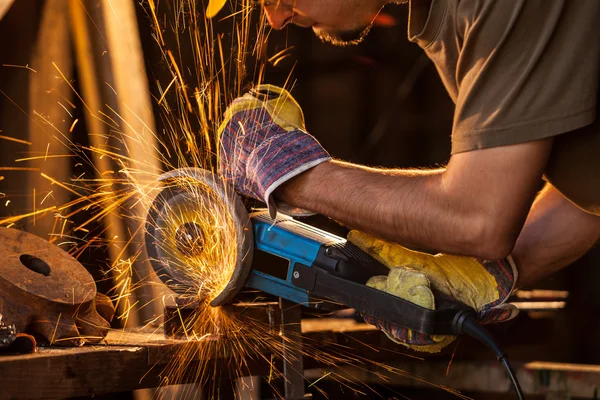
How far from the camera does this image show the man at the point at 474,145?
1534 millimetres

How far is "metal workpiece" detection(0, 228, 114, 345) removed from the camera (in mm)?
1733

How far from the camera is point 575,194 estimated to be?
1806 millimetres

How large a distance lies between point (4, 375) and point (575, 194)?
1.27 meters

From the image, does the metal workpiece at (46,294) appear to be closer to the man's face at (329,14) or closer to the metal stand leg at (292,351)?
the metal stand leg at (292,351)

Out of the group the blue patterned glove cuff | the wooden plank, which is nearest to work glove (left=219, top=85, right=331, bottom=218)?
the blue patterned glove cuff

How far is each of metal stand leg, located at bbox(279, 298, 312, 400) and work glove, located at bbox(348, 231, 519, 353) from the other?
0.27m

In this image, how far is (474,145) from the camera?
1.56 m

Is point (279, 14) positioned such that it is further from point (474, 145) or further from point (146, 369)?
point (146, 369)

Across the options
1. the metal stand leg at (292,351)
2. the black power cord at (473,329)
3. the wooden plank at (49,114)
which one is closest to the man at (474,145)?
the black power cord at (473,329)

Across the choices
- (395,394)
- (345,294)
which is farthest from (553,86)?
(395,394)

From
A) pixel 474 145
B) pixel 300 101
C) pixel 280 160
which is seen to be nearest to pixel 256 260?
pixel 280 160

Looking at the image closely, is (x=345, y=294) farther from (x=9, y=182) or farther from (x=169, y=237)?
(x=9, y=182)

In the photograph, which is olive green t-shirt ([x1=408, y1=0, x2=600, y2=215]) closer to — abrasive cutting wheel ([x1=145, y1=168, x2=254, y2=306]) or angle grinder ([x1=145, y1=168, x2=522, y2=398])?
angle grinder ([x1=145, y1=168, x2=522, y2=398])

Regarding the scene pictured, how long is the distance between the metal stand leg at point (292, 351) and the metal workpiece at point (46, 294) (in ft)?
1.44
